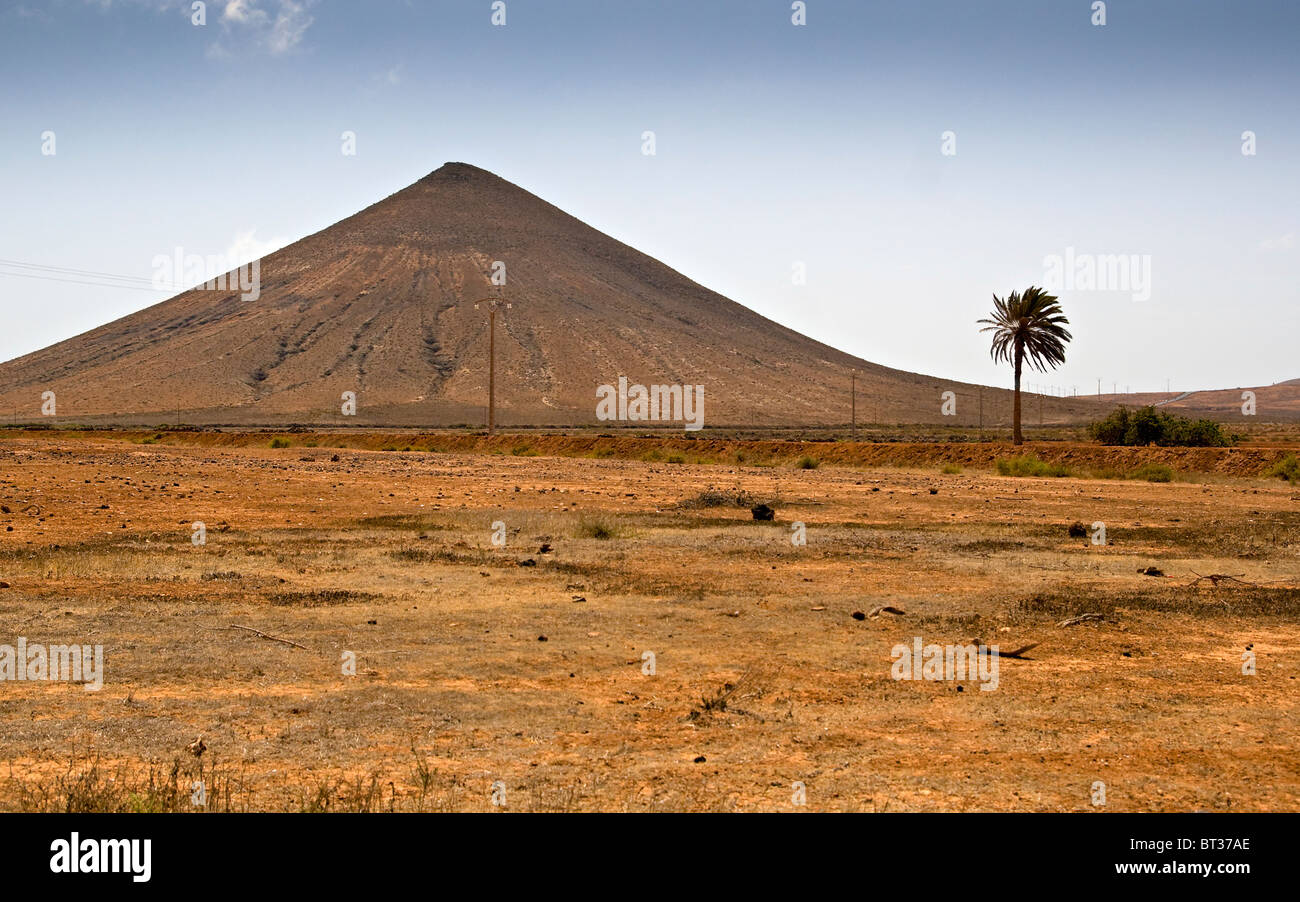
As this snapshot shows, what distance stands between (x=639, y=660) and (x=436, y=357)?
148187 mm

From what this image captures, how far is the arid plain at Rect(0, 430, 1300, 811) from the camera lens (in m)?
6.52

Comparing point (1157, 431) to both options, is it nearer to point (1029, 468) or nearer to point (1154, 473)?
point (1029, 468)

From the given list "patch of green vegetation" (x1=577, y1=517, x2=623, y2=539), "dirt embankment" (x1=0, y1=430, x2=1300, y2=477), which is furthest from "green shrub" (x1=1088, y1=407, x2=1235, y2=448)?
"patch of green vegetation" (x1=577, y1=517, x2=623, y2=539)

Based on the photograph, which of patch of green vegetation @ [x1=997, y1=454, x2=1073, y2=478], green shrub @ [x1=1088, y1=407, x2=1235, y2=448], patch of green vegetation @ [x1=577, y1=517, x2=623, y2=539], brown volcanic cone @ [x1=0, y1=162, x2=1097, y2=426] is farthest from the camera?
brown volcanic cone @ [x1=0, y1=162, x2=1097, y2=426]

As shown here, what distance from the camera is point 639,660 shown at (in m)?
10.0

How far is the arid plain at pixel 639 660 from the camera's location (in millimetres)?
6523

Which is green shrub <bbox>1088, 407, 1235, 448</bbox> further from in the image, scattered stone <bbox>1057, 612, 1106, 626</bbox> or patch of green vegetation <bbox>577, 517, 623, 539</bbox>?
scattered stone <bbox>1057, 612, 1106, 626</bbox>

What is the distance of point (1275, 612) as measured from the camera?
12.7m

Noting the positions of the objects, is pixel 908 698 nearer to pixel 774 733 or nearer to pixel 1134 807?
pixel 774 733

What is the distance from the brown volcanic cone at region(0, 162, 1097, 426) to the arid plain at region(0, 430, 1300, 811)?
105024 mm

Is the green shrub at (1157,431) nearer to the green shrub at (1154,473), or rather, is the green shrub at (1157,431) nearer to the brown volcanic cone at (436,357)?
the green shrub at (1154,473)

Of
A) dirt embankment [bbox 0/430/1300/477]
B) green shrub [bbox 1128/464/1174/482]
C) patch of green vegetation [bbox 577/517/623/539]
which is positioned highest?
dirt embankment [bbox 0/430/1300/477]

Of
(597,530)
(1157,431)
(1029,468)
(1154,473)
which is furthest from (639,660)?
(1157,431)
